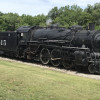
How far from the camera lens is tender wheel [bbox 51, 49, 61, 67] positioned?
11.8 metres

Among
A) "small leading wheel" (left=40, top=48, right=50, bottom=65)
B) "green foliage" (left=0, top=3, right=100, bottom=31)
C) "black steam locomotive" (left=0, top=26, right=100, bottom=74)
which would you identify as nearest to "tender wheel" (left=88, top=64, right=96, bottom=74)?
"black steam locomotive" (left=0, top=26, right=100, bottom=74)

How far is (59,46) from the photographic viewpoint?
38.5ft

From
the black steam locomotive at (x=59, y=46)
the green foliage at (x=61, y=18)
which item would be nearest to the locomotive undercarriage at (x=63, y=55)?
the black steam locomotive at (x=59, y=46)

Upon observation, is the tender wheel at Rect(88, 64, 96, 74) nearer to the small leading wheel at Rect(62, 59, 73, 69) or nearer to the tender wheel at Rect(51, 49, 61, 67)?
the small leading wheel at Rect(62, 59, 73, 69)

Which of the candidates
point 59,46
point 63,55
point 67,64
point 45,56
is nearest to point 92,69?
point 67,64

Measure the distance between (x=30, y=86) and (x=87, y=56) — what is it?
16.1 feet

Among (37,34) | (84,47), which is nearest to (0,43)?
(37,34)

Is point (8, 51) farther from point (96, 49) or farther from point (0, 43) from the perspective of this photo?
point (96, 49)

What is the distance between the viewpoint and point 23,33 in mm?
14672

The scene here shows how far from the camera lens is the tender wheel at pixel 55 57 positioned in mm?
11844

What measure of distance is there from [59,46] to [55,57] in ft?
2.54

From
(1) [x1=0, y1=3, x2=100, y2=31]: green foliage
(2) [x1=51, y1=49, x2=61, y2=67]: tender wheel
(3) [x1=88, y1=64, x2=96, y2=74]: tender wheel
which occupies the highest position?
(1) [x1=0, y1=3, x2=100, y2=31]: green foliage

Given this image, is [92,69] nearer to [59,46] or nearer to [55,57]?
[59,46]

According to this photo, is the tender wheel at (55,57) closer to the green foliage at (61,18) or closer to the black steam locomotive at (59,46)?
the black steam locomotive at (59,46)
